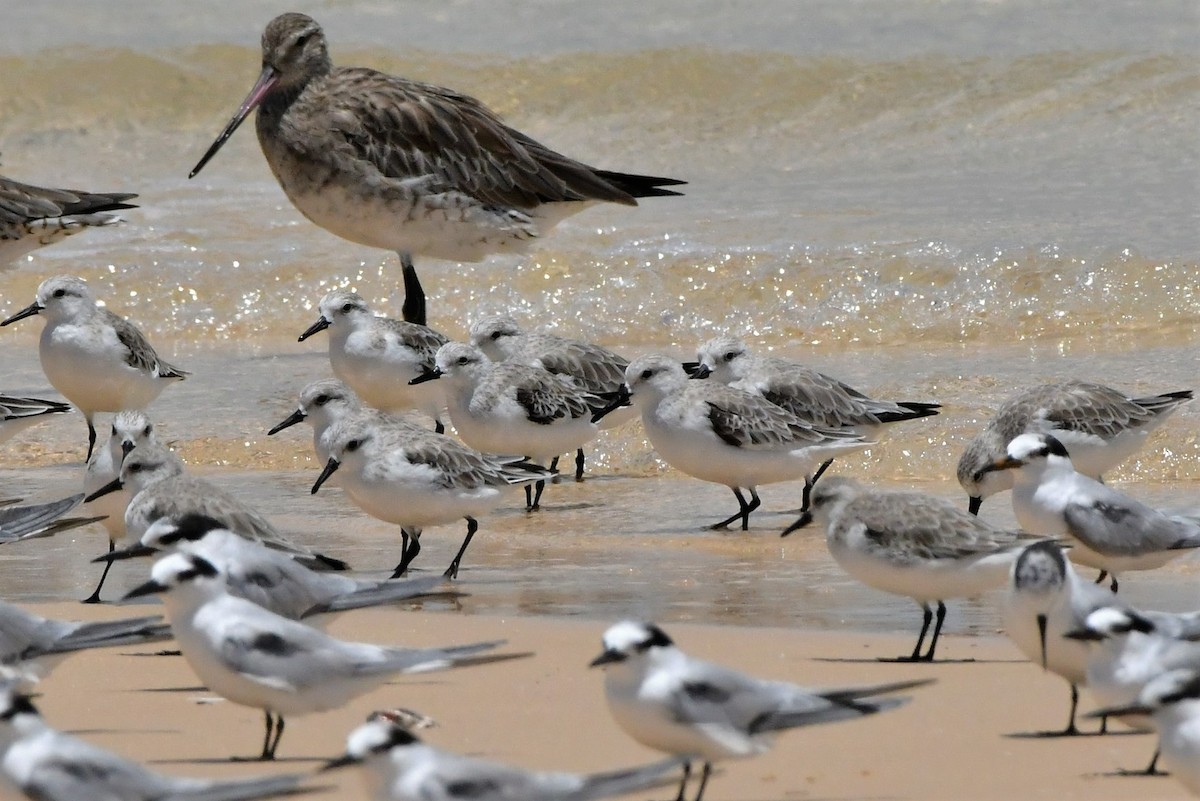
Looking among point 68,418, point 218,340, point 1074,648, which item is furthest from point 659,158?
point 1074,648

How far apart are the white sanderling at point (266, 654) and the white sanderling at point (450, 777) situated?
85 centimetres

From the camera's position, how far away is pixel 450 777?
463 centimetres

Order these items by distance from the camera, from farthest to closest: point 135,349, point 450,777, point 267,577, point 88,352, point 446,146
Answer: point 446,146, point 135,349, point 88,352, point 267,577, point 450,777

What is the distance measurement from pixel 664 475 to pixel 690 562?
2.35 metres

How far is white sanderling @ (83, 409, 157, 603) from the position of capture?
827 centimetres

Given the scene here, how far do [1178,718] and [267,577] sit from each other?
9.01 ft

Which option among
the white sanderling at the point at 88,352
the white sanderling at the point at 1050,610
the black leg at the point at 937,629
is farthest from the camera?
the white sanderling at the point at 88,352

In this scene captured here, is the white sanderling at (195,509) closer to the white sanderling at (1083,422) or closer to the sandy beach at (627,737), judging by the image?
the sandy beach at (627,737)

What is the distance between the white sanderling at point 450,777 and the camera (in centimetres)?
459

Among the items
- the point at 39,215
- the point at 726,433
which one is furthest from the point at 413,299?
the point at 726,433

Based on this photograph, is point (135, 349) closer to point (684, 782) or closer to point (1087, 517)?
point (1087, 517)

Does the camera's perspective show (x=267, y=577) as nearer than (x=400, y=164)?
Yes

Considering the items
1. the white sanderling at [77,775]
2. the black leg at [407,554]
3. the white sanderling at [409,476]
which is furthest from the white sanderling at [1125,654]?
the black leg at [407,554]

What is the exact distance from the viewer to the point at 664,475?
11.1 meters
